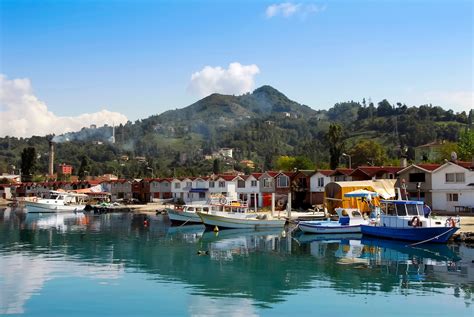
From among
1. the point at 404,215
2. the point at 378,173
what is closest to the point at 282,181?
the point at 378,173

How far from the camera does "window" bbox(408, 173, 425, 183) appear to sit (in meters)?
68.9

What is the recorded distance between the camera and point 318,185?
83688 mm

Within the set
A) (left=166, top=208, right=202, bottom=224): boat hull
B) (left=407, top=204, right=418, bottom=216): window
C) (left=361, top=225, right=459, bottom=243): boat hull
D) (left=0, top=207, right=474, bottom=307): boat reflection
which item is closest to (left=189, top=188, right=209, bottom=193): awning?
(left=166, top=208, right=202, bottom=224): boat hull

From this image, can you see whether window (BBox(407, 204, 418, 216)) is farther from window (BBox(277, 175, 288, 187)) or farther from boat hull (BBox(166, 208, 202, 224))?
window (BBox(277, 175, 288, 187))

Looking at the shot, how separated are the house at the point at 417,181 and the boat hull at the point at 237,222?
743 inches

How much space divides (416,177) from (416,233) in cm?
2548

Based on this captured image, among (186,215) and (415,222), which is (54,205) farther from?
(415,222)

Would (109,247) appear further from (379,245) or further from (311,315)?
(311,315)

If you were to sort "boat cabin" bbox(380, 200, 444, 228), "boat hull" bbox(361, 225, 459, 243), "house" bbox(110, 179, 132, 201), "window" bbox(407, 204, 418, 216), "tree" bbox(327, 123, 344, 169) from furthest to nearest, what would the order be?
"house" bbox(110, 179, 132, 201) < "tree" bbox(327, 123, 344, 169) < "window" bbox(407, 204, 418, 216) < "boat cabin" bbox(380, 200, 444, 228) < "boat hull" bbox(361, 225, 459, 243)

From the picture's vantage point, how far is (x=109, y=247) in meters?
45.7

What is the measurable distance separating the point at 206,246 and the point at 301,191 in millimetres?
43085

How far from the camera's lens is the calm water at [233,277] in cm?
2442

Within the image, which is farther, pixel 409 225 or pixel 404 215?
pixel 404 215

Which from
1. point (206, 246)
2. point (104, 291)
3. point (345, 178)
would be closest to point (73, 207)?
point (345, 178)
